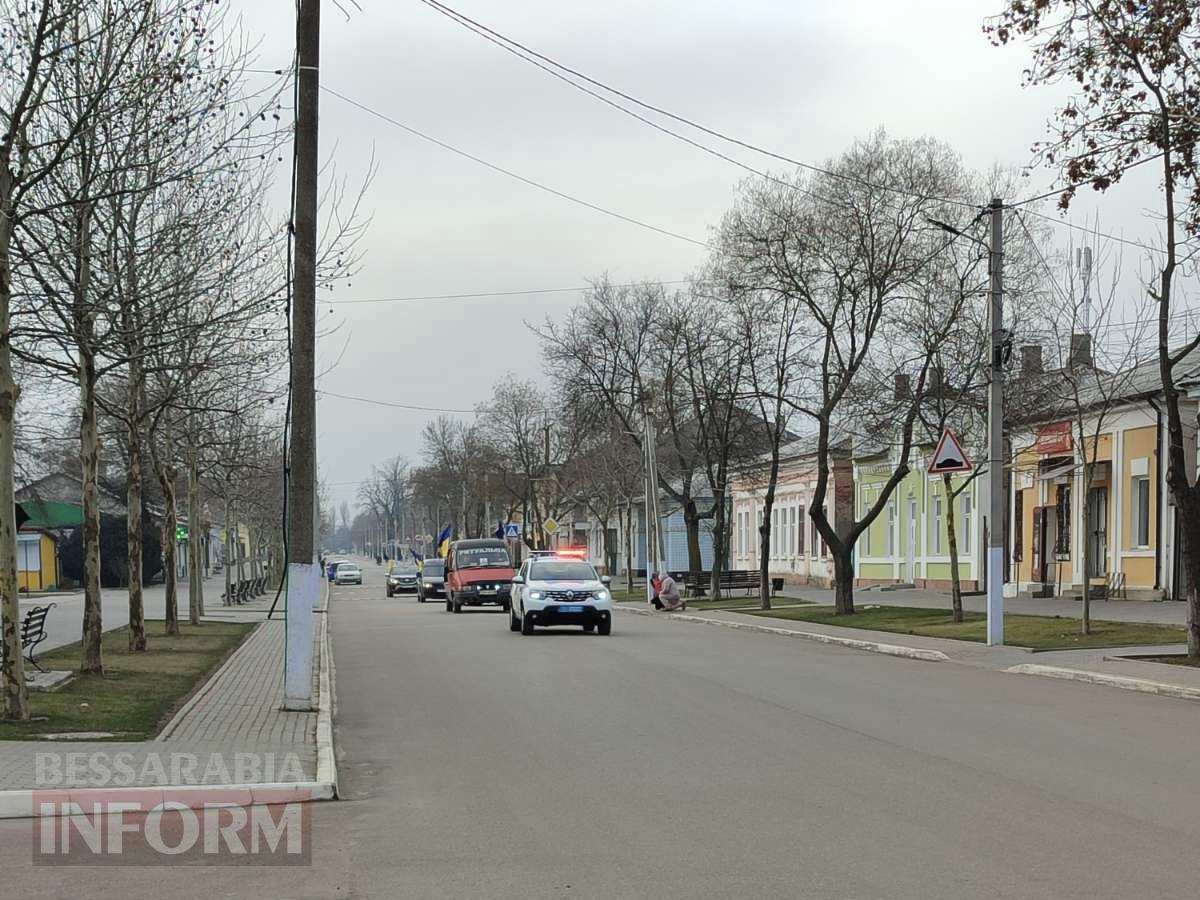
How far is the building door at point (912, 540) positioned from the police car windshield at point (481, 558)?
16.0 meters

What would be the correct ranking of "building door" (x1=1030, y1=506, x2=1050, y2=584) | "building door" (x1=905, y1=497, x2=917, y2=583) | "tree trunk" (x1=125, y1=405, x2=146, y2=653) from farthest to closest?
"building door" (x1=905, y1=497, x2=917, y2=583) < "building door" (x1=1030, y1=506, x2=1050, y2=584) < "tree trunk" (x1=125, y1=405, x2=146, y2=653)

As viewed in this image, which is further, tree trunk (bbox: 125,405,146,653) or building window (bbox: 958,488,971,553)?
building window (bbox: 958,488,971,553)

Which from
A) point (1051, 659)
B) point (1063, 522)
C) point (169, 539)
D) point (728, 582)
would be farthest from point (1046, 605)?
point (169, 539)

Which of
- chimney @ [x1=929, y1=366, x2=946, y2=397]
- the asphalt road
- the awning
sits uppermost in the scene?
chimney @ [x1=929, y1=366, x2=946, y2=397]

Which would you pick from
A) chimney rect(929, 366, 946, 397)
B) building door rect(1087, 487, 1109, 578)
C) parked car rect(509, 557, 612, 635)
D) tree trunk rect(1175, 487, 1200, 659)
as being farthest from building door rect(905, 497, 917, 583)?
tree trunk rect(1175, 487, 1200, 659)

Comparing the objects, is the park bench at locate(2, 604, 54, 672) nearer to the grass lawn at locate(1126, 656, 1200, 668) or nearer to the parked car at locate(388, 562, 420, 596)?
the grass lawn at locate(1126, 656, 1200, 668)

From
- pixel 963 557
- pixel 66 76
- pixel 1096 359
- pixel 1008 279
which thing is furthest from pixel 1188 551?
pixel 963 557

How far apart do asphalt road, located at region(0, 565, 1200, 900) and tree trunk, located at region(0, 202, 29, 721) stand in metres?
3.10

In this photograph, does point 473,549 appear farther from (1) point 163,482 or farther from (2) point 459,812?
(2) point 459,812

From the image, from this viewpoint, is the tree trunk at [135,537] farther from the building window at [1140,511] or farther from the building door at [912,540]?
the building door at [912,540]

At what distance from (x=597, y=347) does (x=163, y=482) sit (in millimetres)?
32567

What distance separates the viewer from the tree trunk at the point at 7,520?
13.3m

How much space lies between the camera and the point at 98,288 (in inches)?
679

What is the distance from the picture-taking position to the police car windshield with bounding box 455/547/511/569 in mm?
46781
